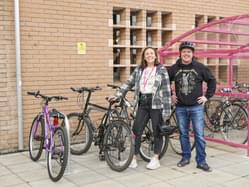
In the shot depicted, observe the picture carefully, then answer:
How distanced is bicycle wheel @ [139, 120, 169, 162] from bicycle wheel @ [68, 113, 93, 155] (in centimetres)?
79

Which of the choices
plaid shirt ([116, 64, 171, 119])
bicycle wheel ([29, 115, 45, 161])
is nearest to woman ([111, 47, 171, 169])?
plaid shirt ([116, 64, 171, 119])

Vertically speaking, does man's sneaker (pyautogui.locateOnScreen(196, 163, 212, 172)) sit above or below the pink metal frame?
below

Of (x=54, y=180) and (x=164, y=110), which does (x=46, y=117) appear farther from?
(x=164, y=110)

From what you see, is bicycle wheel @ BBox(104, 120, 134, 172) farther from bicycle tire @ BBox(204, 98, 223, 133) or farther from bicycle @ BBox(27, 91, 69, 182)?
bicycle tire @ BBox(204, 98, 223, 133)

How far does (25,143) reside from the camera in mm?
6027

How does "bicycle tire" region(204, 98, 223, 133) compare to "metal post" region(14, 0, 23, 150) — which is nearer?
"metal post" region(14, 0, 23, 150)

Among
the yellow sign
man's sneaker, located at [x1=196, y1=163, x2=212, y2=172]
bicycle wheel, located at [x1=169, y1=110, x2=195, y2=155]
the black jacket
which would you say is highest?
the yellow sign

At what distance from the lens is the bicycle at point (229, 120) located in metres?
6.63

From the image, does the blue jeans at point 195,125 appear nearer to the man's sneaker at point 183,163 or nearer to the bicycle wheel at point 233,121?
the man's sneaker at point 183,163

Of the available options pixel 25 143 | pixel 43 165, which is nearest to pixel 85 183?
pixel 43 165

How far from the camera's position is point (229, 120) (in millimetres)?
6695

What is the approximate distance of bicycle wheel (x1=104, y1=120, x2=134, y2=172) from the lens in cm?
485

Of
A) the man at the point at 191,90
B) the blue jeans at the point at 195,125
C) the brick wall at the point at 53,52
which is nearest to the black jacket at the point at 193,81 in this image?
the man at the point at 191,90

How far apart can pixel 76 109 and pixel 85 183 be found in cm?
216
